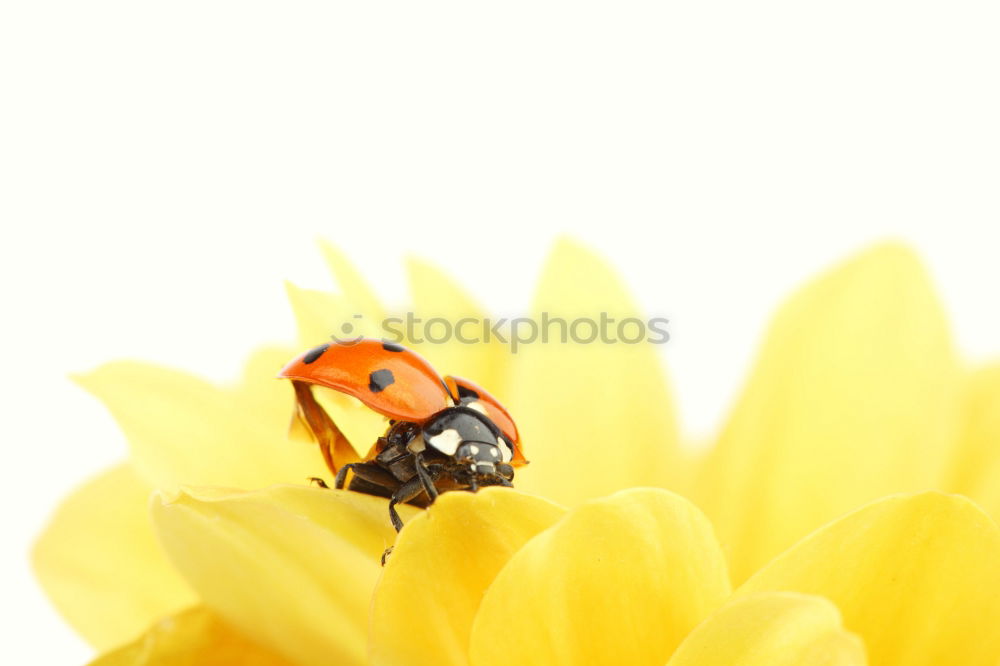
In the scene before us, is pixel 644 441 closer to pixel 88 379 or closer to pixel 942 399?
pixel 942 399

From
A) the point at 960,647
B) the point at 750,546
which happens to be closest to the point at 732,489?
the point at 750,546

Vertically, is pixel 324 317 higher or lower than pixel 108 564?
higher

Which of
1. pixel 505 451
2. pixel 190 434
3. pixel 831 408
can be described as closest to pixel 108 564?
pixel 190 434

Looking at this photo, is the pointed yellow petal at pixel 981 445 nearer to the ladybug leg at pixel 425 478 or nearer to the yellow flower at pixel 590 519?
the yellow flower at pixel 590 519

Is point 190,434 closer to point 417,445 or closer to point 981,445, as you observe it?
point 417,445

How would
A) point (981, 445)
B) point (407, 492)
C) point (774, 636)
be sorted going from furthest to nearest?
point (981, 445) < point (407, 492) < point (774, 636)

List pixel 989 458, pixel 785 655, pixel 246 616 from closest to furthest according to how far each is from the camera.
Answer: pixel 785 655
pixel 246 616
pixel 989 458
